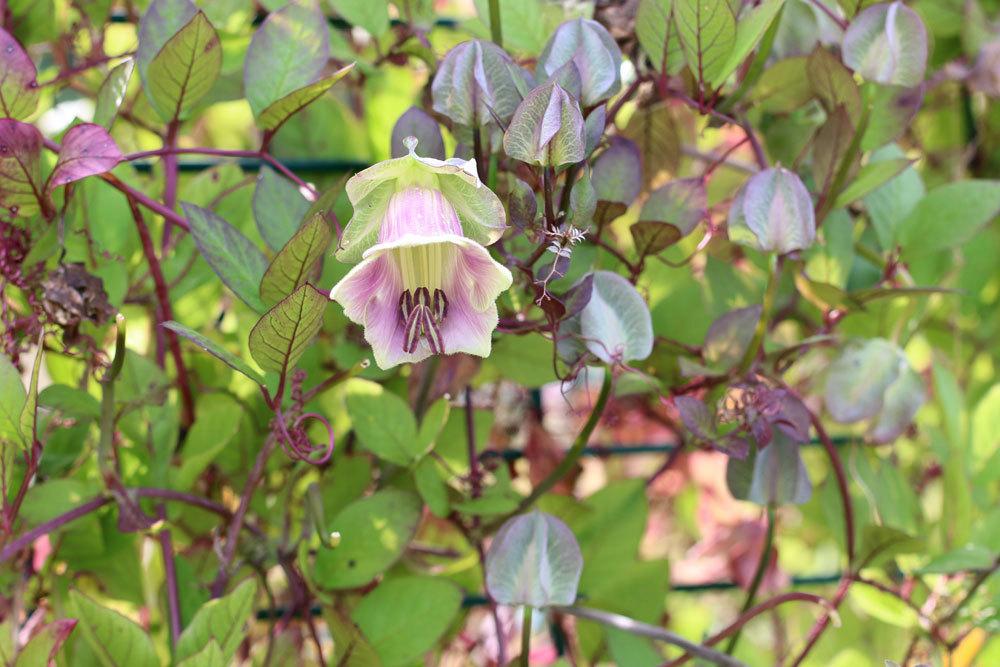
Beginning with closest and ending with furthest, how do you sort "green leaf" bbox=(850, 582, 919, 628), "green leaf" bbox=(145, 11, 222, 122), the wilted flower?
the wilted flower, "green leaf" bbox=(145, 11, 222, 122), "green leaf" bbox=(850, 582, 919, 628)

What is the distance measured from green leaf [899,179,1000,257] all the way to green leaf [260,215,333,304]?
434mm

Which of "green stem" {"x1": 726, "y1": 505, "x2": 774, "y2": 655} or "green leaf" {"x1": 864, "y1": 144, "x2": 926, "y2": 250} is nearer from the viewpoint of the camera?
"green stem" {"x1": 726, "y1": 505, "x2": 774, "y2": 655}

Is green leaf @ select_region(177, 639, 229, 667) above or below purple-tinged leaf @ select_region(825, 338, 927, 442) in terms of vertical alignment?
above

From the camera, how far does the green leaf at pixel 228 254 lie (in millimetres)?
521

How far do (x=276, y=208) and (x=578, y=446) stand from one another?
0.70ft

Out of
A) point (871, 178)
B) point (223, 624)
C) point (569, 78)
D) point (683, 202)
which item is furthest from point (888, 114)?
point (223, 624)

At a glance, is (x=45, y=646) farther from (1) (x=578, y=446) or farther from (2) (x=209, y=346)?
(1) (x=578, y=446)

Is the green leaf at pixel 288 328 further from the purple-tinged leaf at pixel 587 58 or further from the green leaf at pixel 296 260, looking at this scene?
the purple-tinged leaf at pixel 587 58

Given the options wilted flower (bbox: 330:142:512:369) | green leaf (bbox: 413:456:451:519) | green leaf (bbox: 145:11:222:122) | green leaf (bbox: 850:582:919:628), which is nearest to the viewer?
wilted flower (bbox: 330:142:512:369)

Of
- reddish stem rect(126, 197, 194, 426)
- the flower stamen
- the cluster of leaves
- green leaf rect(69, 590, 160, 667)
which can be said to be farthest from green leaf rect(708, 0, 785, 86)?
green leaf rect(69, 590, 160, 667)

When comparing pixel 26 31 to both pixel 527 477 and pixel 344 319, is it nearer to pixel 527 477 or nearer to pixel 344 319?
pixel 344 319

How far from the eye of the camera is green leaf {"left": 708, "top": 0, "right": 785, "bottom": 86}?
1.82 ft

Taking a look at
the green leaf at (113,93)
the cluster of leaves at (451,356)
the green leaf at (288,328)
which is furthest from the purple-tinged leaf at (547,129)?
the green leaf at (113,93)

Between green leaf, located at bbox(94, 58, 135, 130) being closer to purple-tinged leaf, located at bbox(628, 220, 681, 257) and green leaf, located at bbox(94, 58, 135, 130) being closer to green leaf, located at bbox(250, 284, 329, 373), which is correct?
green leaf, located at bbox(250, 284, 329, 373)
